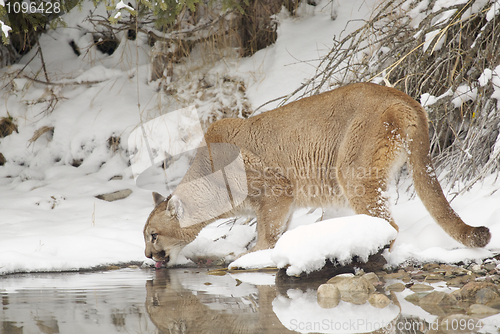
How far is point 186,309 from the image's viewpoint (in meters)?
2.71

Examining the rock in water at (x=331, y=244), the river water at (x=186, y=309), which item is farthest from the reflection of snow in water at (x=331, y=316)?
the rock in water at (x=331, y=244)

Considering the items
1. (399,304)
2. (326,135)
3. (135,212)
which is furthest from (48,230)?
(399,304)

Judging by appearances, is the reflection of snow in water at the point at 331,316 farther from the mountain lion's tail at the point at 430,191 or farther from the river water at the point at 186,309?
the mountain lion's tail at the point at 430,191

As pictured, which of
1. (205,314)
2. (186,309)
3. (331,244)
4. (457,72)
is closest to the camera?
(205,314)

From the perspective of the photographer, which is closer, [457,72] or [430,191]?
[430,191]

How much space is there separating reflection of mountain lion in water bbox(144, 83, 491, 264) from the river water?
897 mm

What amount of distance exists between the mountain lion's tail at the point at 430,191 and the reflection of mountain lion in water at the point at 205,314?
4.55 feet

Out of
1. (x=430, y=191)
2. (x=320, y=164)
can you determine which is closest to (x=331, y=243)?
(x=430, y=191)

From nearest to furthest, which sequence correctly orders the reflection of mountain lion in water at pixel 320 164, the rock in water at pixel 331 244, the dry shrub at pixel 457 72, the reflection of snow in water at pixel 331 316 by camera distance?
the reflection of snow in water at pixel 331 316
the rock in water at pixel 331 244
the reflection of mountain lion in water at pixel 320 164
the dry shrub at pixel 457 72

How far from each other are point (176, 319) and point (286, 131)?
8.13ft

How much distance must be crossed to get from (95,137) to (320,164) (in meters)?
4.90

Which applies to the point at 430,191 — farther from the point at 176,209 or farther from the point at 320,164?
the point at 176,209

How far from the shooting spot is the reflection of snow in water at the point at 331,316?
7.29ft

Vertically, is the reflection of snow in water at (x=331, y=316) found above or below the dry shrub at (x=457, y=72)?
below
